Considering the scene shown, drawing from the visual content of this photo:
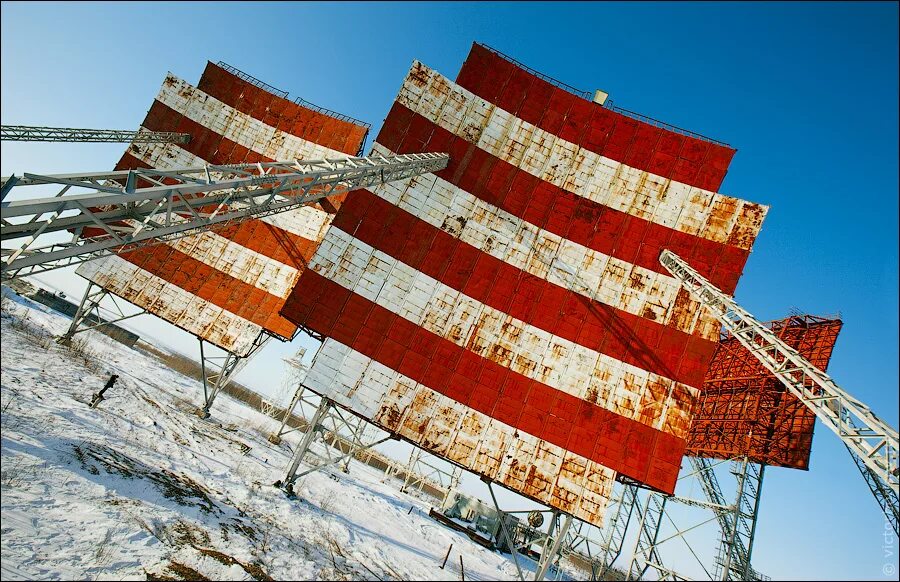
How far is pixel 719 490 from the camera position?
2488 cm

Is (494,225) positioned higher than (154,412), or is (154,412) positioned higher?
(494,225)

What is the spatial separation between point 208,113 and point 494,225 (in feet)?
70.3

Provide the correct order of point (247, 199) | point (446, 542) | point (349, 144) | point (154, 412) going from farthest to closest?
1. point (349, 144)
2. point (446, 542)
3. point (154, 412)
4. point (247, 199)

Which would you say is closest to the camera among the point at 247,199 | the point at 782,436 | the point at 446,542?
the point at 247,199

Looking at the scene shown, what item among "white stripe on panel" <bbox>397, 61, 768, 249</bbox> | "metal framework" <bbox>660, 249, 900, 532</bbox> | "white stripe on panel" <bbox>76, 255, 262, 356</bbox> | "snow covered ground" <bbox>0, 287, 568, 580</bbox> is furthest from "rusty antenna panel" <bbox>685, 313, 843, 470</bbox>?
"white stripe on panel" <bbox>76, 255, 262, 356</bbox>

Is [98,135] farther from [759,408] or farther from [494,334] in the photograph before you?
[759,408]

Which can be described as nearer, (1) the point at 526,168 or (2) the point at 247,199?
(2) the point at 247,199

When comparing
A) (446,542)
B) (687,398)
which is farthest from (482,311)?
(446,542)

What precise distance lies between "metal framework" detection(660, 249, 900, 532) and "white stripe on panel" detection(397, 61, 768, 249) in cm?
267

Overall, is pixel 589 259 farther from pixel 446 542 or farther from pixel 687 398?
pixel 446 542

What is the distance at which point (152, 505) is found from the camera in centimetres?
932

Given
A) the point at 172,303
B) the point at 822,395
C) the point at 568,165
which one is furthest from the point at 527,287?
→ the point at 172,303

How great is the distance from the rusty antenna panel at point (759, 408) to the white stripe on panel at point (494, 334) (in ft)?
21.3

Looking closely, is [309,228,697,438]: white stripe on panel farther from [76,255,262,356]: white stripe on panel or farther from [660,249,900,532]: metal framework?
[76,255,262,356]: white stripe on panel
